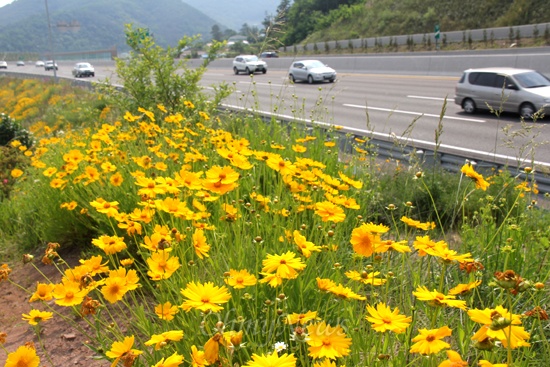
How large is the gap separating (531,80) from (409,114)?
10.2 ft

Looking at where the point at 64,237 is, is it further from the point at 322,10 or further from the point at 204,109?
the point at 322,10

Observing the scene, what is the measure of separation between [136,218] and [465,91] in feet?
46.2

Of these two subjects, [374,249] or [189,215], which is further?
[189,215]

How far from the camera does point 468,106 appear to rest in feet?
48.8

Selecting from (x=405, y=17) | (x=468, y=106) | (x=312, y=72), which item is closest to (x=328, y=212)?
(x=468, y=106)

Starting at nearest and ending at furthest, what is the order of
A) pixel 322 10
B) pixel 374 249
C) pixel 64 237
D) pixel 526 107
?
pixel 374 249 → pixel 64 237 → pixel 526 107 → pixel 322 10

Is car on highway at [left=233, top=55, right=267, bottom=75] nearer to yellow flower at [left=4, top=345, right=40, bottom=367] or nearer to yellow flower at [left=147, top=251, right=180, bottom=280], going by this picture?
yellow flower at [left=147, top=251, right=180, bottom=280]

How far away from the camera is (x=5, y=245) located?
5371mm

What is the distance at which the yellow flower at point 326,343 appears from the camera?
4.98 ft

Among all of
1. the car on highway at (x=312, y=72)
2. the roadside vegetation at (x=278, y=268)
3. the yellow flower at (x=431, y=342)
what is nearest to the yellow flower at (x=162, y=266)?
the roadside vegetation at (x=278, y=268)

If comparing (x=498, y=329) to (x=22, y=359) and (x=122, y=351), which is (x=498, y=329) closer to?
(x=122, y=351)

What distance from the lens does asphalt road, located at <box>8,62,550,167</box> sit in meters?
7.58

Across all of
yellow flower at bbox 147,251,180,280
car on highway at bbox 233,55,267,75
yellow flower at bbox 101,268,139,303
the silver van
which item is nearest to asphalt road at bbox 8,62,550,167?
the silver van

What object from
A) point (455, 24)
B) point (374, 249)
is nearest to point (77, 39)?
point (455, 24)
